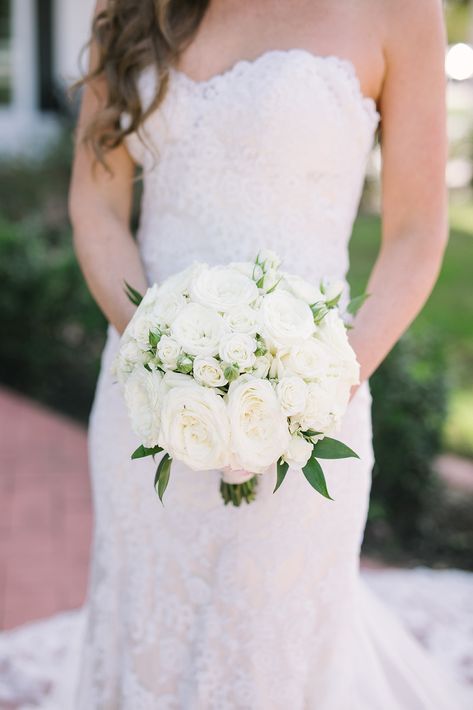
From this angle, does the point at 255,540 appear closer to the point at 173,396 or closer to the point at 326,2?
the point at 173,396

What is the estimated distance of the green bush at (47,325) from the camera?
19.7 feet

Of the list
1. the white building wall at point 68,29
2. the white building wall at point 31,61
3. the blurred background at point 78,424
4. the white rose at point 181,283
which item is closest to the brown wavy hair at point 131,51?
the blurred background at point 78,424

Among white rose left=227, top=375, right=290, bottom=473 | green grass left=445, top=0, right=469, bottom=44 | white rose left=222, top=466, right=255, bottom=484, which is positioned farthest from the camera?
green grass left=445, top=0, right=469, bottom=44

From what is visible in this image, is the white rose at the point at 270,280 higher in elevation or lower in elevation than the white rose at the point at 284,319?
higher

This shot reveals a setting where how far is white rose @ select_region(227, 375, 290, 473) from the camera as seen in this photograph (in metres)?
1.77

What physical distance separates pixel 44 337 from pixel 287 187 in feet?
13.6

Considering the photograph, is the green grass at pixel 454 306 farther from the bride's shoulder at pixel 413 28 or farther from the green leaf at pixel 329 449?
the green leaf at pixel 329 449

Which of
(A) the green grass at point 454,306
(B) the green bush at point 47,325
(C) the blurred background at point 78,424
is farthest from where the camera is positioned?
(B) the green bush at point 47,325

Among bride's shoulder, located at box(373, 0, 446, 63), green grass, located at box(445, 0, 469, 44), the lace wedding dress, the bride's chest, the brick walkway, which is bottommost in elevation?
the brick walkway

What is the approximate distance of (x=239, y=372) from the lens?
179cm

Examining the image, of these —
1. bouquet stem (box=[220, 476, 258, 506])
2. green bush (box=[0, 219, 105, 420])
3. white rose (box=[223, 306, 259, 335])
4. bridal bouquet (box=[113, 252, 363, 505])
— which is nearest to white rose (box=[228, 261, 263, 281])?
bridal bouquet (box=[113, 252, 363, 505])

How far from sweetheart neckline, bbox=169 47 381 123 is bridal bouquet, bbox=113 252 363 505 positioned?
0.57 metres

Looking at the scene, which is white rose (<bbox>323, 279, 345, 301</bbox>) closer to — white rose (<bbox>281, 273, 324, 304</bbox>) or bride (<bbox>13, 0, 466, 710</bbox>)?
white rose (<bbox>281, 273, 324, 304</bbox>)

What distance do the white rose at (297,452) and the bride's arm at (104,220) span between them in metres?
0.69
